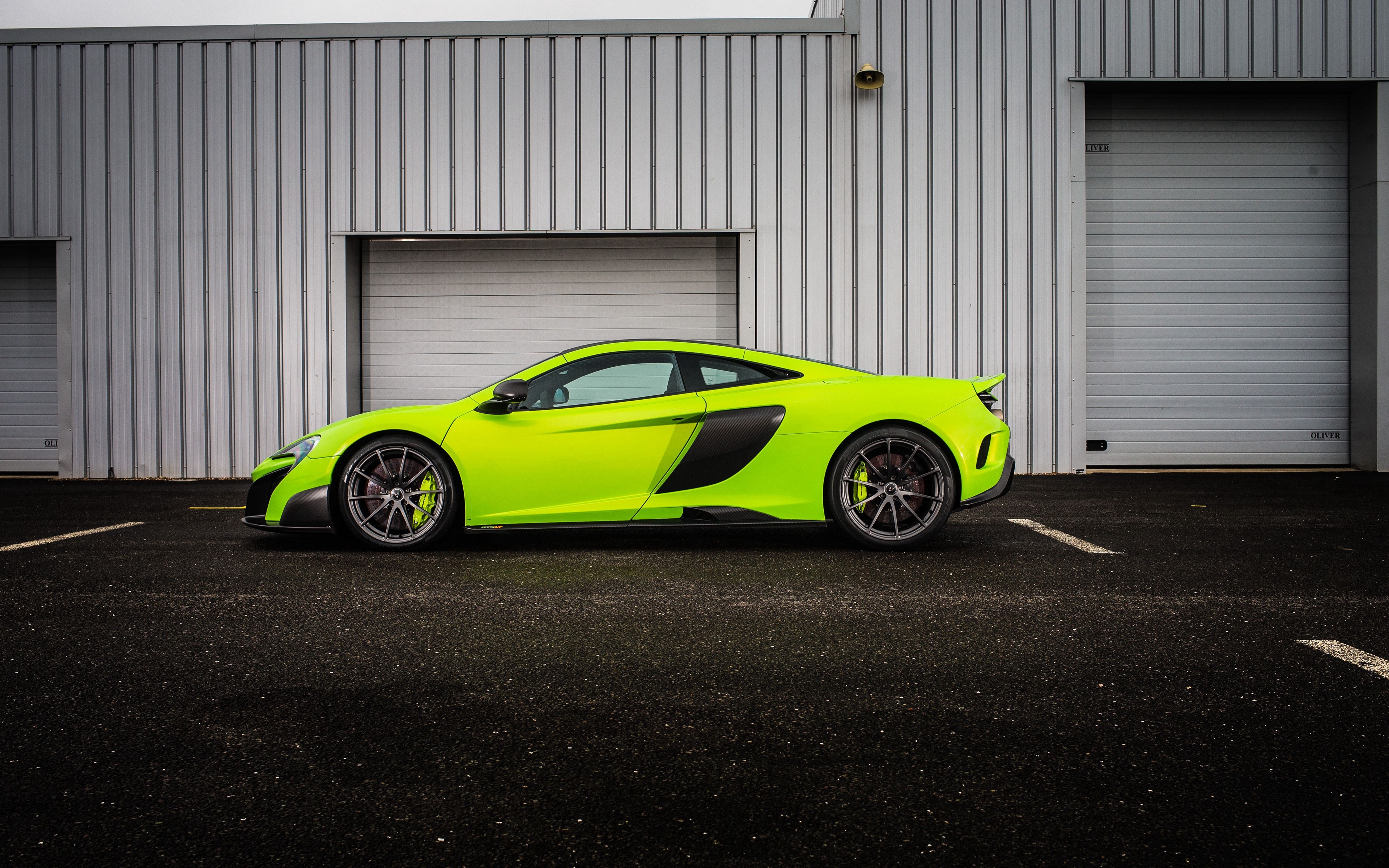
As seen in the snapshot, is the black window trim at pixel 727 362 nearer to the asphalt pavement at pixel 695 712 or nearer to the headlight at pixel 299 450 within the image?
the asphalt pavement at pixel 695 712

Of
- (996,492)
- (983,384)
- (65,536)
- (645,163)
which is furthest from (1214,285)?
(65,536)

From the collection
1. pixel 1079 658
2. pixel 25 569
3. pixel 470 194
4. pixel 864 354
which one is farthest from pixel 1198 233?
pixel 25 569

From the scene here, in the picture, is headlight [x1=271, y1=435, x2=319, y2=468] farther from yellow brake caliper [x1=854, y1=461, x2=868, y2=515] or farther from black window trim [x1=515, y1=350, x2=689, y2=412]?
yellow brake caliper [x1=854, y1=461, x2=868, y2=515]

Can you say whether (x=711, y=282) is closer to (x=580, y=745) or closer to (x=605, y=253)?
(x=605, y=253)

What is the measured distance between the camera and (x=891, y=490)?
16.4 ft

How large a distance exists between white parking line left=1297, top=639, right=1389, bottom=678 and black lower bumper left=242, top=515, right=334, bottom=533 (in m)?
4.56

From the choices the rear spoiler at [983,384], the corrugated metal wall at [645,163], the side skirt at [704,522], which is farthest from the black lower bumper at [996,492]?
the corrugated metal wall at [645,163]

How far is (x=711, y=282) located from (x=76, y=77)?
25.0ft

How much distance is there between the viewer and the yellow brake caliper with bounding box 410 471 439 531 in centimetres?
499

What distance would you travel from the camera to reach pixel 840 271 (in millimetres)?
10180

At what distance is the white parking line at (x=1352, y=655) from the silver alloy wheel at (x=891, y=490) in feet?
7.03

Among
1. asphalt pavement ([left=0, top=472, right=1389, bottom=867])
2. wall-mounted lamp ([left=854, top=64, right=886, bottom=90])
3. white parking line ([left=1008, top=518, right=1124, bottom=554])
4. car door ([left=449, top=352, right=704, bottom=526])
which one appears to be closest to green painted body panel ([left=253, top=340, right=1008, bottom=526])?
car door ([left=449, top=352, right=704, bottom=526])

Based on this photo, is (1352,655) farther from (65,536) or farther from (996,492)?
(65,536)

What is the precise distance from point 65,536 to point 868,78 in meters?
8.62
